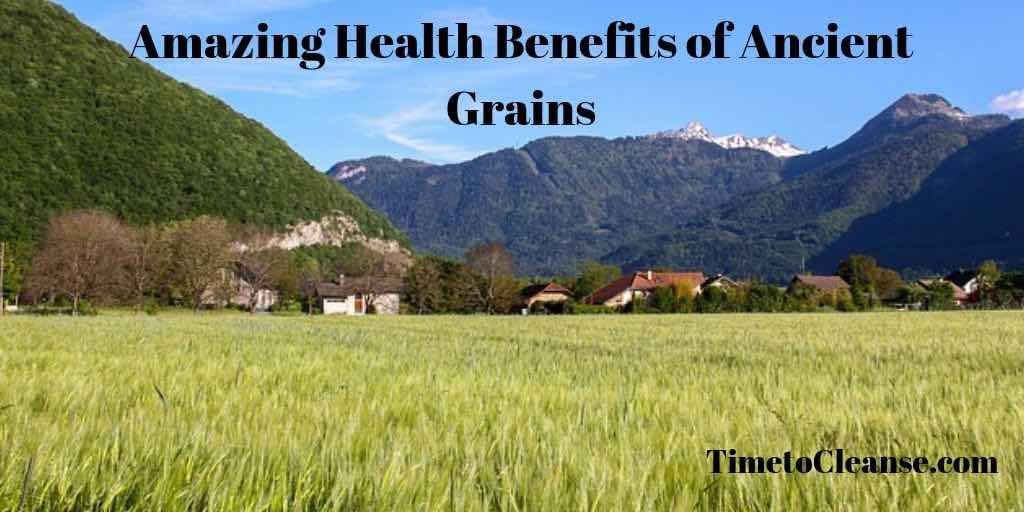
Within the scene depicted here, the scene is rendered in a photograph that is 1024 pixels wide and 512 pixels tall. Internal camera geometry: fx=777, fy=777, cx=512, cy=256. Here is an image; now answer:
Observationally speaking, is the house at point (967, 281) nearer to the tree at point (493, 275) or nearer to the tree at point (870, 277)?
the tree at point (870, 277)

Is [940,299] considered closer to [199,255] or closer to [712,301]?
[712,301]

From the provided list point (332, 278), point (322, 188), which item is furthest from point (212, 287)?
point (322, 188)

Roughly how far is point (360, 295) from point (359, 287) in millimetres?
2319

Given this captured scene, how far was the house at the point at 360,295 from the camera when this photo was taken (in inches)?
3969

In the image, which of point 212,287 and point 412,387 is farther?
point 212,287

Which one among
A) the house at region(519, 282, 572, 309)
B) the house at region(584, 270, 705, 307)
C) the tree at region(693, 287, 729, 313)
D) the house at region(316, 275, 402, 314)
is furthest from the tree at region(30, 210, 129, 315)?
the house at region(519, 282, 572, 309)

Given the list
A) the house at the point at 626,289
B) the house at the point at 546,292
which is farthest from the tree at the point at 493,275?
the house at the point at 546,292

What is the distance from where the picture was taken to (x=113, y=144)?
100875 millimetres

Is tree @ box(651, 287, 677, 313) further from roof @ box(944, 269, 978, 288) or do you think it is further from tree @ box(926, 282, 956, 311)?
roof @ box(944, 269, 978, 288)

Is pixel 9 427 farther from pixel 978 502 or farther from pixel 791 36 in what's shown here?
pixel 791 36

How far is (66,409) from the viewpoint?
419cm

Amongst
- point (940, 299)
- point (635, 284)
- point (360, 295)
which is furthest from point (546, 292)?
point (940, 299)

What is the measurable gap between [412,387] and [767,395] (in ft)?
8.21

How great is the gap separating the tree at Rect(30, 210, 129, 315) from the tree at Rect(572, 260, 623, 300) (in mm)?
68421
